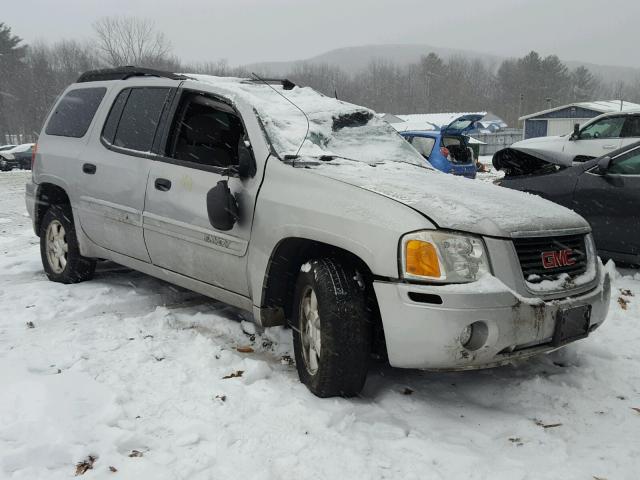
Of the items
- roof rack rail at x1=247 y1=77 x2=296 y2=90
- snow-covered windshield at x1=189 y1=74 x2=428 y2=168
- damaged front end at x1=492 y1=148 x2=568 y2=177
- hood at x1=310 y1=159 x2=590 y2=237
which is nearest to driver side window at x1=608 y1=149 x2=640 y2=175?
damaged front end at x1=492 y1=148 x2=568 y2=177

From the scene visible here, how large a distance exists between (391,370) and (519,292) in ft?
3.59

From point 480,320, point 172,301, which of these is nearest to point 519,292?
point 480,320

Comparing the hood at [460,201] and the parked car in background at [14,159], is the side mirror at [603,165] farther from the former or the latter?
the parked car in background at [14,159]

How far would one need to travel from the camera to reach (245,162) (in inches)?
136

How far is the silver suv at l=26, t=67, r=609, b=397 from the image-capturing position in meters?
2.75

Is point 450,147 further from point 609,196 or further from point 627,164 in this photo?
point 609,196

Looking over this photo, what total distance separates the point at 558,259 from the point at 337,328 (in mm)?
1220

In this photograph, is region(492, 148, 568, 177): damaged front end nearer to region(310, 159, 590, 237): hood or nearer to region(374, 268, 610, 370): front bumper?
region(310, 159, 590, 237): hood

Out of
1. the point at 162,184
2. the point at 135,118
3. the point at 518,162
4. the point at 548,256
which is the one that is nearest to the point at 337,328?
the point at 548,256

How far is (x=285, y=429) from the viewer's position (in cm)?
282

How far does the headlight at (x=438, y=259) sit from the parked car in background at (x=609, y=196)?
11.3ft

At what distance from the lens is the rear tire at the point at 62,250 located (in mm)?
5090

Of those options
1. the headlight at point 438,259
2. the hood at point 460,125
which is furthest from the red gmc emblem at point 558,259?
the hood at point 460,125

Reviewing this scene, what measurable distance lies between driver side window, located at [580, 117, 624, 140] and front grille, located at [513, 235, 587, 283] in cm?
936
